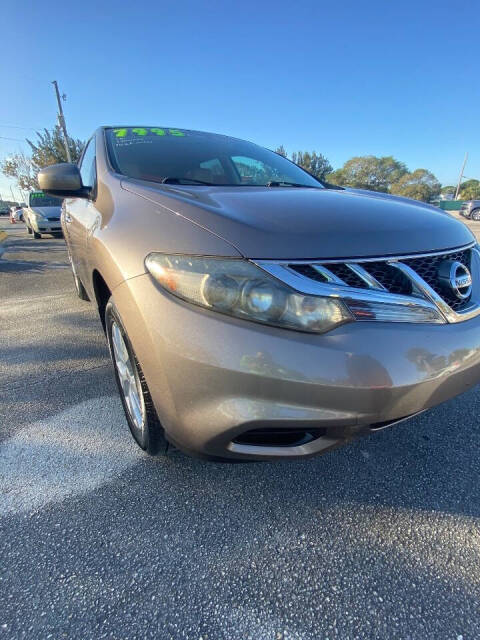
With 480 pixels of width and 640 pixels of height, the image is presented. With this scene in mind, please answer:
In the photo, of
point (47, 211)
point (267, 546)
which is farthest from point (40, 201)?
point (267, 546)

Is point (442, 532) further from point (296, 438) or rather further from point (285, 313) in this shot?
point (285, 313)

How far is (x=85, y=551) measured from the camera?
45.5 inches

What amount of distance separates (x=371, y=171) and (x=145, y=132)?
70.3 m

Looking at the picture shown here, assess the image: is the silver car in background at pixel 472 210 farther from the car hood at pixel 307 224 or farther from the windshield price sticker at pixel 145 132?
the car hood at pixel 307 224

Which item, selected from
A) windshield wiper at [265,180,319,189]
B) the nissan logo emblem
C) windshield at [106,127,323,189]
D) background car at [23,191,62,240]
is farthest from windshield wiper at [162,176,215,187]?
background car at [23,191,62,240]

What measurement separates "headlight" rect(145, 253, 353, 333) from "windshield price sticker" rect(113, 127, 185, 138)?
1751 millimetres

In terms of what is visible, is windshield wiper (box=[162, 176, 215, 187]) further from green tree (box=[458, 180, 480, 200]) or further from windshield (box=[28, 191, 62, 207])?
green tree (box=[458, 180, 480, 200])

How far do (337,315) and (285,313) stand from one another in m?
0.16

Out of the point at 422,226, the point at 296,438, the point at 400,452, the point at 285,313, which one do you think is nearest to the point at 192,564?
the point at 296,438

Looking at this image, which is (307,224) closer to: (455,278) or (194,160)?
(455,278)

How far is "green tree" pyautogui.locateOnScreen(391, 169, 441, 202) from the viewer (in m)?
53.9

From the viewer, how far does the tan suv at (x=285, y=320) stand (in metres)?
0.97

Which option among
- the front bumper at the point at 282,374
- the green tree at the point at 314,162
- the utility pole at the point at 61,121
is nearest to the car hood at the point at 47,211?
the front bumper at the point at 282,374

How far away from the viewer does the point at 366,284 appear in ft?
3.51
